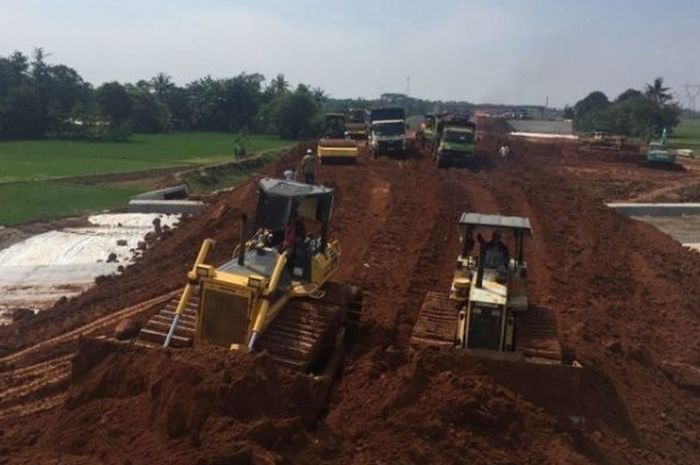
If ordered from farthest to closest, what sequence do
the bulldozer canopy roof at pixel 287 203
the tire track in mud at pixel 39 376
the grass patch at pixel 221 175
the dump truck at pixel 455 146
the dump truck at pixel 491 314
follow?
the grass patch at pixel 221 175
the dump truck at pixel 455 146
the tire track in mud at pixel 39 376
the bulldozer canopy roof at pixel 287 203
the dump truck at pixel 491 314

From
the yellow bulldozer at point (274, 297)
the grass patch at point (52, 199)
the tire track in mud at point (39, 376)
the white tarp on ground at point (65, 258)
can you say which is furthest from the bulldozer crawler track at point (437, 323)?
the grass patch at point (52, 199)

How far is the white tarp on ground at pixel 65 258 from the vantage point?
18.9 meters

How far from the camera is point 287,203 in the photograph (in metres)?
11.1

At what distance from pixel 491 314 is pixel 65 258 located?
50.0 ft

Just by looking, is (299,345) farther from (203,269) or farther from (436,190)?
(436,190)

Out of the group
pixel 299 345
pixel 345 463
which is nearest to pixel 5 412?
pixel 299 345

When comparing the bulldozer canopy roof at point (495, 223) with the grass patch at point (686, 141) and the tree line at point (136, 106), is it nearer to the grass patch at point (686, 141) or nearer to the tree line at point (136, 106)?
the grass patch at point (686, 141)

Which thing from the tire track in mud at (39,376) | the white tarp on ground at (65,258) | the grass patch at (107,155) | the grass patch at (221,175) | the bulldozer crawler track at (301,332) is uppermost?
the bulldozer crawler track at (301,332)

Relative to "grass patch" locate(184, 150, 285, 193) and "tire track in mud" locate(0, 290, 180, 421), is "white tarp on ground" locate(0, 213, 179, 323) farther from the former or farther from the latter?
"grass patch" locate(184, 150, 285, 193)

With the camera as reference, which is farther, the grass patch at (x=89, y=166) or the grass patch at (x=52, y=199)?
the grass patch at (x=89, y=166)

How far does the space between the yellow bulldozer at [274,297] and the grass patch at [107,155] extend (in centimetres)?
3328

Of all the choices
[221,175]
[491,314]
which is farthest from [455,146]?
[491,314]

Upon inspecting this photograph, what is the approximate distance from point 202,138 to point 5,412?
72854 millimetres

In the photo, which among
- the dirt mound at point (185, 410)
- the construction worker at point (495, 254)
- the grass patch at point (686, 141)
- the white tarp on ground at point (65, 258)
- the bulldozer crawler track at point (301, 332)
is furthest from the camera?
the grass patch at point (686, 141)
